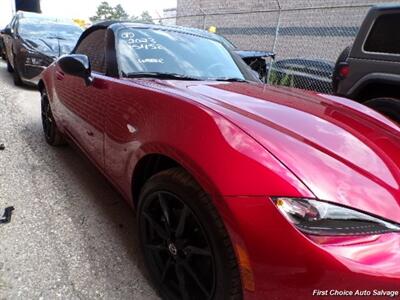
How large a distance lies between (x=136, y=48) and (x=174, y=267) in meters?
1.59

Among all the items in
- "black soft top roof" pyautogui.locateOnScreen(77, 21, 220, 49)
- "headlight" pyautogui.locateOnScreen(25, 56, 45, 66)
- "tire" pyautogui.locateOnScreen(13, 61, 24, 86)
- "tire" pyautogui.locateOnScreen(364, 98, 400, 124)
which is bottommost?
"tire" pyautogui.locateOnScreen(13, 61, 24, 86)

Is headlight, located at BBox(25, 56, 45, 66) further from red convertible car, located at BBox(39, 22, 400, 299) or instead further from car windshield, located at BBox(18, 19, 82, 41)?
red convertible car, located at BBox(39, 22, 400, 299)

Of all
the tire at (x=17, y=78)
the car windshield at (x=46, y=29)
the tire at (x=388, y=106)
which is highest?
the tire at (x=388, y=106)

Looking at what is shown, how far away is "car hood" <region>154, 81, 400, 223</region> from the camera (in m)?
1.51

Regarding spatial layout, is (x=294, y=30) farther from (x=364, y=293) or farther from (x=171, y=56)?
(x=364, y=293)

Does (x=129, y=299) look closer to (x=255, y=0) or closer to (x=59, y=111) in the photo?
(x=59, y=111)

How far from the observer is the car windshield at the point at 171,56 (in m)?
2.83

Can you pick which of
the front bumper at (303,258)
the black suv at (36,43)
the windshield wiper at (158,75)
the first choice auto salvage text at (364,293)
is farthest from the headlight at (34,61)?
the first choice auto salvage text at (364,293)

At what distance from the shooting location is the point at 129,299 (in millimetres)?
2168

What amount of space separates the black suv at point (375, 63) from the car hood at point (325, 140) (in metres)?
2.06

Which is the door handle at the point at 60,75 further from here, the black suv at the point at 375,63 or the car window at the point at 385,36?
the car window at the point at 385,36

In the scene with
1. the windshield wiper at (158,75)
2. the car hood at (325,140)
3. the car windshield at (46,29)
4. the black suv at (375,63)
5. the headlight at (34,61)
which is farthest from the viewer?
the car windshield at (46,29)

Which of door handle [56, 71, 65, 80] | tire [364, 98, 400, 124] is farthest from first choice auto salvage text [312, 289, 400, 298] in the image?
door handle [56, 71, 65, 80]

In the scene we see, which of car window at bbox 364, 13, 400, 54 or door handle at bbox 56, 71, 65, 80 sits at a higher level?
car window at bbox 364, 13, 400, 54
